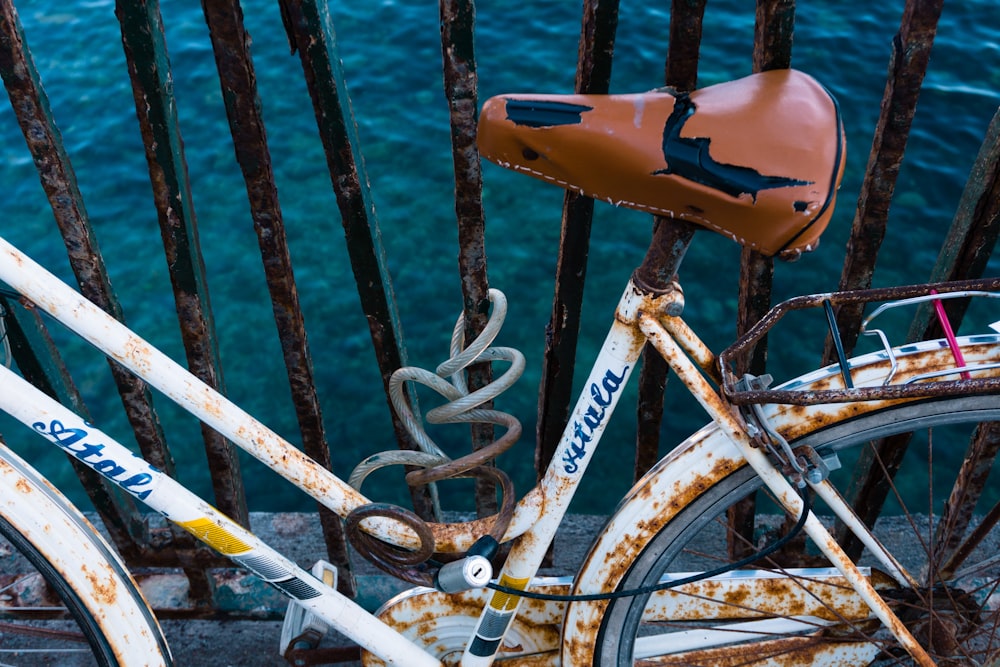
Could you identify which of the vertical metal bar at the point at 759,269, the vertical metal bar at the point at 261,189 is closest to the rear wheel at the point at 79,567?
the vertical metal bar at the point at 261,189

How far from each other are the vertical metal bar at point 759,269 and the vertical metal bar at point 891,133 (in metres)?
0.19

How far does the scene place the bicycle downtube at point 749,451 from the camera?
1.50 m

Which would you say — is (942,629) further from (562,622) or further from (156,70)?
(156,70)

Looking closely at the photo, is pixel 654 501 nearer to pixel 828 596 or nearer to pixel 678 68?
pixel 828 596

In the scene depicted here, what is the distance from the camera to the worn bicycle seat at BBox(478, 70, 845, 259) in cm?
127

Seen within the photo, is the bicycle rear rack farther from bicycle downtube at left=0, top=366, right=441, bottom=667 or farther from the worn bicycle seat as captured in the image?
bicycle downtube at left=0, top=366, right=441, bottom=667

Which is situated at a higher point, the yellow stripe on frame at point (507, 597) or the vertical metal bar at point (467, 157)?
the vertical metal bar at point (467, 157)

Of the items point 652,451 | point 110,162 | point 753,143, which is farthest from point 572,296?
point 110,162

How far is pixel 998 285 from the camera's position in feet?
5.08

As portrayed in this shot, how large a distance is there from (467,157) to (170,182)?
58cm

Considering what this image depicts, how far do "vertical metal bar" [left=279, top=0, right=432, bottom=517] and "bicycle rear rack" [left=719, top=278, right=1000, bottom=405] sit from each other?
2.57ft

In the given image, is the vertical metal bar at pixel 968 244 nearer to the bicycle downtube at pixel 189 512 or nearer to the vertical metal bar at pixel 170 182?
the bicycle downtube at pixel 189 512

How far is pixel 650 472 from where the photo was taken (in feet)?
5.47

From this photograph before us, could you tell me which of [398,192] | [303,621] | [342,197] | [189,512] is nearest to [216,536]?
[189,512]
